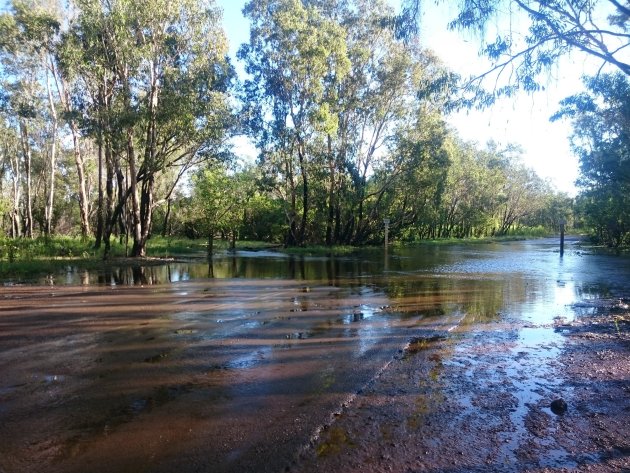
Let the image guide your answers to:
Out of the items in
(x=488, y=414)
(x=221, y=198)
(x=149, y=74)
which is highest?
(x=149, y=74)

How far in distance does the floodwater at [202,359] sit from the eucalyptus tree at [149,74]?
1059cm

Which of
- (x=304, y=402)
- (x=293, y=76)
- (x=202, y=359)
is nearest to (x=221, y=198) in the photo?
(x=293, y=76)

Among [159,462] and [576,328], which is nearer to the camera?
[159,462]

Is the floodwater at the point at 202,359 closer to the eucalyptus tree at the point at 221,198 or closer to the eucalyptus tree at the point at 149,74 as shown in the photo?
the eucalyptus tree at the point at 149,74

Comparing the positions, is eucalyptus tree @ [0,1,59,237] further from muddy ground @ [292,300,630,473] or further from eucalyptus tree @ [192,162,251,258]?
muddy ground @ [292,300,630,473]

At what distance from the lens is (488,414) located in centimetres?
478

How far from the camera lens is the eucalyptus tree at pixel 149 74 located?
70.8 feet

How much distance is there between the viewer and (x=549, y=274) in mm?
20594

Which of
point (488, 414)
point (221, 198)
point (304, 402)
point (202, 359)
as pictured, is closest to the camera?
point (488, 414)

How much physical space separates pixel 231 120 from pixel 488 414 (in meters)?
24.1

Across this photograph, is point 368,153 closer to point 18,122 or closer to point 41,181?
point 18,122

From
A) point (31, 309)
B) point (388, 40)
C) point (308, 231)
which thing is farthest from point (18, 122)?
point (31, 309)

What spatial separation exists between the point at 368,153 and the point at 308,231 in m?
10.9

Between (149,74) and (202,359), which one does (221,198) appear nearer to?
(149,74)
